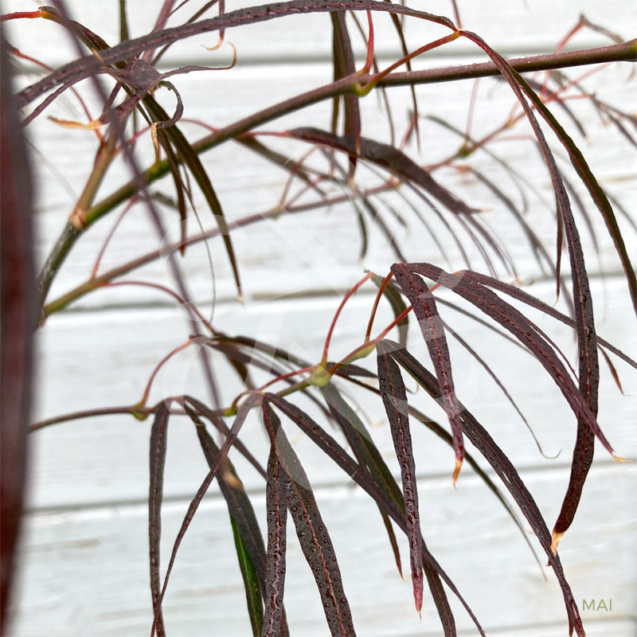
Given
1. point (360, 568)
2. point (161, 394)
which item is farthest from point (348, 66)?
point (360, 568)

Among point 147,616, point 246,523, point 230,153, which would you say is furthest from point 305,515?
point 147,616

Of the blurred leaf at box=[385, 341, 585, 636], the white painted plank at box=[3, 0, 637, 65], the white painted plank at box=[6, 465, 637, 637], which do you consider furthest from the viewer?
the white painted plank at box=[6, 465, 637, 637]

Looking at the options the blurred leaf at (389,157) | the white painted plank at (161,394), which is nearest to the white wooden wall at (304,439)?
the white painted plank at (161,394)

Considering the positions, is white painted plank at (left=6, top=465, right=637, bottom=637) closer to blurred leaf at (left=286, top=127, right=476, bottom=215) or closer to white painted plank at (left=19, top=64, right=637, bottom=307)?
white painted plank at (left=19, top=64, right=637, bottom=307)

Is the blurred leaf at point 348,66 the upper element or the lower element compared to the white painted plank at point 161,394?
upper

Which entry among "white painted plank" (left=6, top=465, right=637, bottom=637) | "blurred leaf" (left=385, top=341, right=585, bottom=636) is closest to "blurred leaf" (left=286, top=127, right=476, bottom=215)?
"blurred leaf" (left=385, top=341, right=585, bottom=636)

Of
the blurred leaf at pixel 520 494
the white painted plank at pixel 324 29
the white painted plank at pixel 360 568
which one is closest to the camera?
the blurred leaf at pixel 520 494

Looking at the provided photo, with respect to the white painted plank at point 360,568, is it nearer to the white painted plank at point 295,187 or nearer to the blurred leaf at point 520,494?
the white painted plank at point 295,187

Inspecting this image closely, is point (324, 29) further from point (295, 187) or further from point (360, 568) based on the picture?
point (360, 568)
